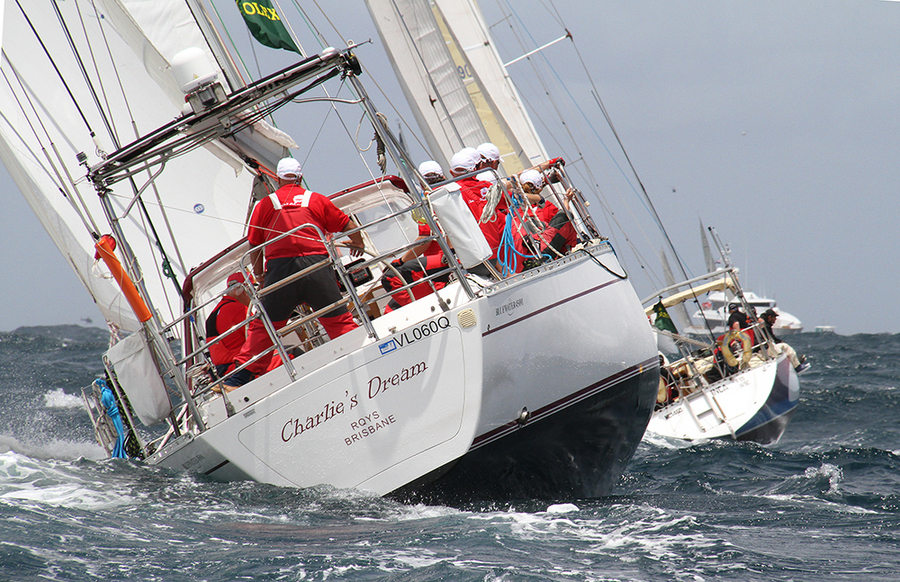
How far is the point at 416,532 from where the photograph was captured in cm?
438

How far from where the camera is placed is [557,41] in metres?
17.2

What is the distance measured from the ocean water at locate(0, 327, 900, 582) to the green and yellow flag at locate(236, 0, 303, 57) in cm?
417

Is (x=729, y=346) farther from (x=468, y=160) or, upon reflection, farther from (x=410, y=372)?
(x=410, y=372)

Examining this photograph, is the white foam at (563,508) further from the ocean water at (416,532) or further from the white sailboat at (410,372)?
the white sailboat at (410,372)

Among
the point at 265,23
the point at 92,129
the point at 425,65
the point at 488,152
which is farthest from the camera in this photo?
the point at 425,65

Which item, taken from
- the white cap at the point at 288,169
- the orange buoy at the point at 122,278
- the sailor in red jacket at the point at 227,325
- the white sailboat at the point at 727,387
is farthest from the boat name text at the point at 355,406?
the white sailboat at the point at 727,387

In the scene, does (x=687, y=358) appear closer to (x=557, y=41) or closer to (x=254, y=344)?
(x=254, y=344)

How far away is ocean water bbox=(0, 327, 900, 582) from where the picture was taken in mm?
3768

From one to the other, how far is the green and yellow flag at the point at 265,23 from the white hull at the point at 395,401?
413 centimetres

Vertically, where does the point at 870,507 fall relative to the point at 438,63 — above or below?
below

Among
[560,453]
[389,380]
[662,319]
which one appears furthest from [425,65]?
[389,380]

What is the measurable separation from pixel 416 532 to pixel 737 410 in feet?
24.3

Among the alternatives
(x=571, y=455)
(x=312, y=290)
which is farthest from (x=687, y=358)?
(x=312, y=290)

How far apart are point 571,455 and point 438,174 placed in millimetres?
2466
